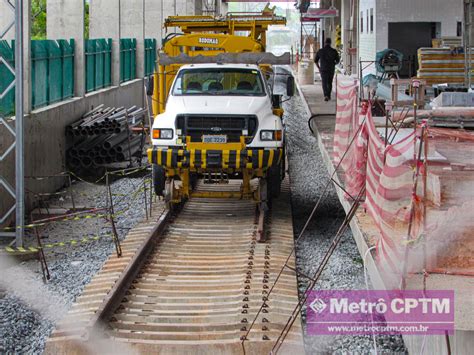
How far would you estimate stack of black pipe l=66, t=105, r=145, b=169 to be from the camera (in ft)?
71.7

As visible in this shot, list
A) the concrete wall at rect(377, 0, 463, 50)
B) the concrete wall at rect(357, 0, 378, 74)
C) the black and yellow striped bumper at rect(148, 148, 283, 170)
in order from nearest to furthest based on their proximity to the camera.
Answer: the black and yellow striped bumper at rect(148, 148, 283, 170)
the concrete wall at rect(377, 0, 463, 50)
the concrete wall at rect(357, 0, 378, 74)

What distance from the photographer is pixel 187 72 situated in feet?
52.9

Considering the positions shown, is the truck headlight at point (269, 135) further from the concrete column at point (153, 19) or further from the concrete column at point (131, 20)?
the concrete column at point (153, 19)

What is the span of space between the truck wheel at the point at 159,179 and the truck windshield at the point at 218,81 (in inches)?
53.4

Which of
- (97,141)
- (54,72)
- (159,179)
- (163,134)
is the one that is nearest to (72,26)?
(54,72)

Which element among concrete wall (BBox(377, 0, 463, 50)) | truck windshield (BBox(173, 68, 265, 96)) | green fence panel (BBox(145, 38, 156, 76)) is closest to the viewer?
truck windshield (BBox(173, 68, 265, 96))

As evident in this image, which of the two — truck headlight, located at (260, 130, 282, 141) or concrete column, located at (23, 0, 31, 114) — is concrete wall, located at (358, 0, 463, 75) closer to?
concrete column, located at (23, 0, 31, 114)

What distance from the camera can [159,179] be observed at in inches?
615

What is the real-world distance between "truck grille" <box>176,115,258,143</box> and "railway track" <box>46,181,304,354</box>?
1498 millimetres

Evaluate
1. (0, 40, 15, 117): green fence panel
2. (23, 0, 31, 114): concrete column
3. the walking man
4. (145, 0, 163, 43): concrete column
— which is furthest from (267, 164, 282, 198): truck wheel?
(145, 0, 163, 43): concrete column

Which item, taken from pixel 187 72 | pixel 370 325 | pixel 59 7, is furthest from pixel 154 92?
pixel 59 7

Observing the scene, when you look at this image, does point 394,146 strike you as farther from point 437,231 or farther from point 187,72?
point 187,72

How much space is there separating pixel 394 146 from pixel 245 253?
3.79 m

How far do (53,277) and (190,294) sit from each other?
2.31 metres
